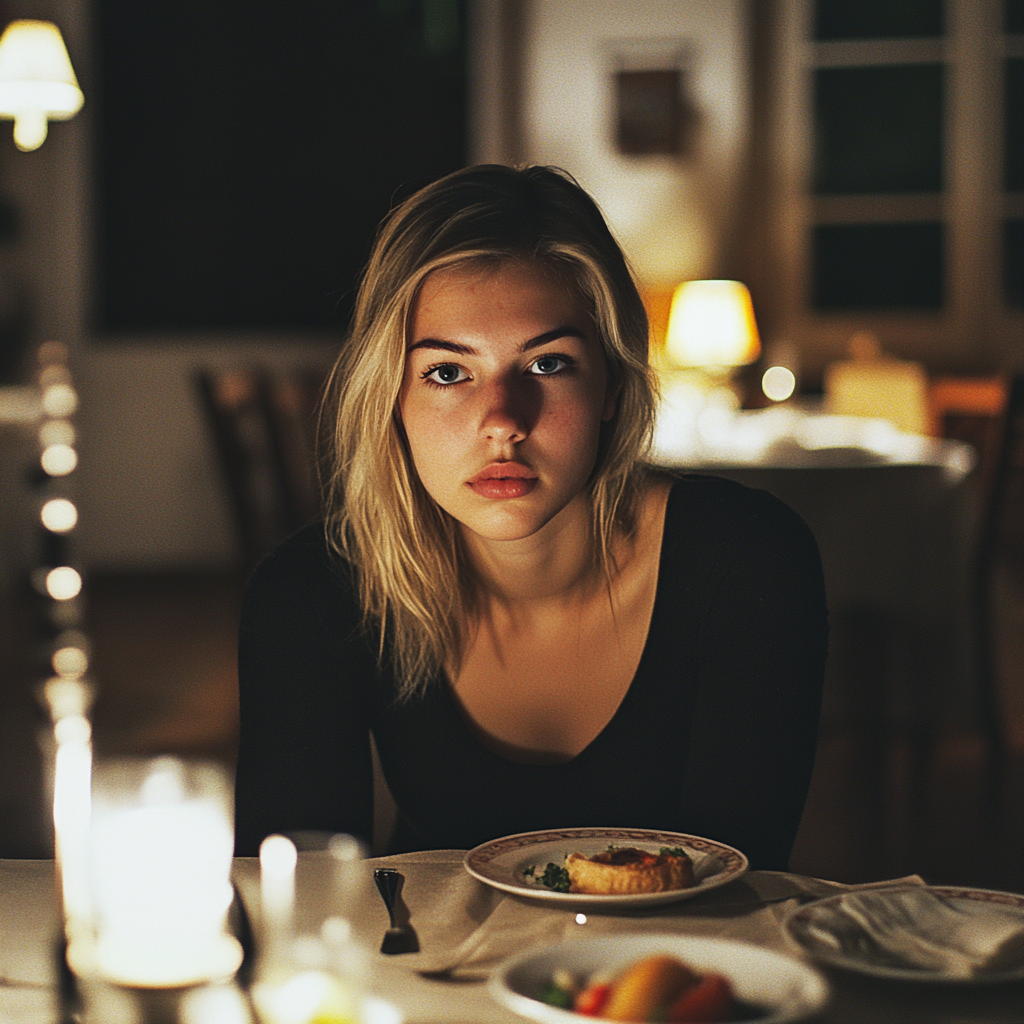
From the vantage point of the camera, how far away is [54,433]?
16.6 feet

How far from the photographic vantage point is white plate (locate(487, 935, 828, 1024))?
2.06 feet

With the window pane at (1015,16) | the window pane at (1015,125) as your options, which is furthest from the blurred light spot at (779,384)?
the window pane at (1015,16)

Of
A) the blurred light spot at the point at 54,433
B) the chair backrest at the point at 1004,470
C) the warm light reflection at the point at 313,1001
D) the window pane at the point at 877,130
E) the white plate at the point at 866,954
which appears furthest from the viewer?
the window pane at the point at 877,130

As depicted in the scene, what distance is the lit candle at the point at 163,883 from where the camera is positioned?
600mm

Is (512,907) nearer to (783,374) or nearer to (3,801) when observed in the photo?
(3,801)

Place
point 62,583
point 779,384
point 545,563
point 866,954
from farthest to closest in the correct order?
point 62,583, point 779,384, point 545,563, point 866,954

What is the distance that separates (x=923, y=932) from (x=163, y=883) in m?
0.43

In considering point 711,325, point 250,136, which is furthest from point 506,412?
point 250,136

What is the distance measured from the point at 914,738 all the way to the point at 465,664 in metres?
2.46

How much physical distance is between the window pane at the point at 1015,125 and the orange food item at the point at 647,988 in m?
5.61

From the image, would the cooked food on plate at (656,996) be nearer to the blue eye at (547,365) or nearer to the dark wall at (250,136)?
the blue eye at (547,365)

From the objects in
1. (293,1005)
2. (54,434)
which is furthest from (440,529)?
(54,434)

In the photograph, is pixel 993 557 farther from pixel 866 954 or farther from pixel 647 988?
pixel 647 988

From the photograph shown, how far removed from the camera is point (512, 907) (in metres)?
0.85
